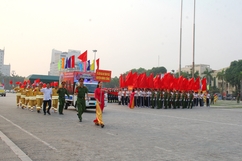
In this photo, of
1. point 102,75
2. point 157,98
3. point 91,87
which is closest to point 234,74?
point 157,98

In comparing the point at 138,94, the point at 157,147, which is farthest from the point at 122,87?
the point at 157,147

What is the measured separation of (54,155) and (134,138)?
132 inches

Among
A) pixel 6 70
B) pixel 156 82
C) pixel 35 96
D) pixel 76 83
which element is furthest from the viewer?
pixel 6 70

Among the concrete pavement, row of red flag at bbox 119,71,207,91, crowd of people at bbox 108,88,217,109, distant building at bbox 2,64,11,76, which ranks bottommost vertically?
the concrete pavement

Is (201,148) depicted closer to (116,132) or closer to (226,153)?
(226,153)

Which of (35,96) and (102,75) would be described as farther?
(102,75)

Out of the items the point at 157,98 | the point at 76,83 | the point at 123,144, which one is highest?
the point at 76,83

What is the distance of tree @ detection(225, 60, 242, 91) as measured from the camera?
84.1m

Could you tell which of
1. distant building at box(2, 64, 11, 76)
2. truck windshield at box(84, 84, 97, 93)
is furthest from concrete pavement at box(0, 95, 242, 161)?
distant building at box(2, 64, 11, 76)

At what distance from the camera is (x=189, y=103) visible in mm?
28969

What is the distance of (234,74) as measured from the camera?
282 ft

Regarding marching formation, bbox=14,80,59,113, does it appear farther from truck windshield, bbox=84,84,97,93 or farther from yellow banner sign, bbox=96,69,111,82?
yellow banner sign, bbox=96,69,111,82

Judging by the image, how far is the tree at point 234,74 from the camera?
84125 millimetres

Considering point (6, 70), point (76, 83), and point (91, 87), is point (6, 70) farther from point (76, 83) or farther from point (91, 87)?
point (91, 87)
